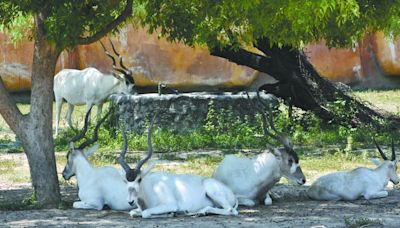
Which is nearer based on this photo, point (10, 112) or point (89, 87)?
point (10, 112)

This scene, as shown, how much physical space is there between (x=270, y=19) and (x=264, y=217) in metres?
1.75

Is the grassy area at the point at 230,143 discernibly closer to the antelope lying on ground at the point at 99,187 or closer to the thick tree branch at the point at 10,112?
the antelope lying on ground at the point at 99,187

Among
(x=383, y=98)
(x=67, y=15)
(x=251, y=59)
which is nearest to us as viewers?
(x=67, y=15)

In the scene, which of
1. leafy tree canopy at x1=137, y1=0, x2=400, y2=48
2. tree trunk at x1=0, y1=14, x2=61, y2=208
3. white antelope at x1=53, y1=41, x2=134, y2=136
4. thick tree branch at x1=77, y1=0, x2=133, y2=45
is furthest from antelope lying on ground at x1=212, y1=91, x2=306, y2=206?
white antelope at x1=53, y1=41, x2=134, y2=136

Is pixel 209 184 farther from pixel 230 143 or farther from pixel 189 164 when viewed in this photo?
pixel 230 143

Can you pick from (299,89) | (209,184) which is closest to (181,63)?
(299,89)

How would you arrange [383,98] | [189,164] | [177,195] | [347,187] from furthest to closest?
[383,98], [189,164], [347,187], [177,195]

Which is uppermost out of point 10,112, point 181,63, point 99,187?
point 181,63

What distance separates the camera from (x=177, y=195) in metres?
8.77

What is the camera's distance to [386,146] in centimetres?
1444

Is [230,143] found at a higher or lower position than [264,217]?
higher

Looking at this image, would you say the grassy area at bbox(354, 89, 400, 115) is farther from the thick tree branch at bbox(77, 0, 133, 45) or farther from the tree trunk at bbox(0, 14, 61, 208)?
the tree trunk at bbox(0, 14, 61, 208)

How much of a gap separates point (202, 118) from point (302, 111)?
253 cm

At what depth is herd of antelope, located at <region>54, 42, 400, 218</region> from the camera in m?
8.65
